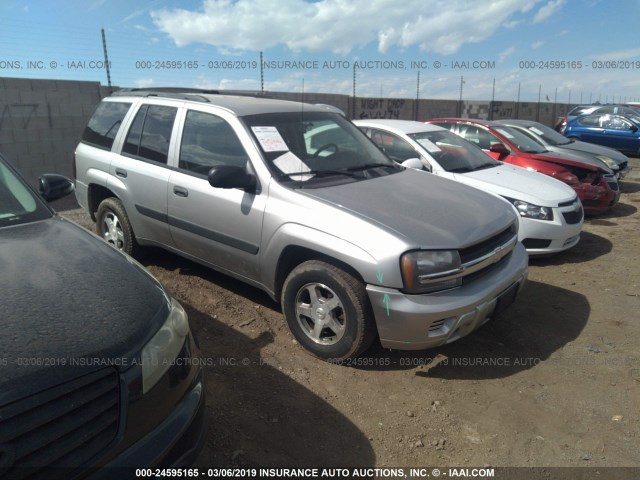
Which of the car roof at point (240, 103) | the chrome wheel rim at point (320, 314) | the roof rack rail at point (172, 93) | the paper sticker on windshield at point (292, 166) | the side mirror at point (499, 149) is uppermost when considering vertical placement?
the roof rack rail at point (172, 93)

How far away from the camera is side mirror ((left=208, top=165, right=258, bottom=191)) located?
334cm

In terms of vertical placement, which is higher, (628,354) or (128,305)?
(128,305)

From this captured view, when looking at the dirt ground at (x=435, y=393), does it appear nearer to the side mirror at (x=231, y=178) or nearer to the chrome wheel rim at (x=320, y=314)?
the chrome wheel rim at (x=320, y=314)

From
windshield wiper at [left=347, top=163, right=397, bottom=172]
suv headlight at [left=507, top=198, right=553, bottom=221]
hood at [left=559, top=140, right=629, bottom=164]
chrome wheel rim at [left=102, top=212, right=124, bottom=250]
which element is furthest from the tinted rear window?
hood at [left=559, top=140, right=629, bottom=164]

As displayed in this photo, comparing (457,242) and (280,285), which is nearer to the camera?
(457,242)

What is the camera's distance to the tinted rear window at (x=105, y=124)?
4844 mm

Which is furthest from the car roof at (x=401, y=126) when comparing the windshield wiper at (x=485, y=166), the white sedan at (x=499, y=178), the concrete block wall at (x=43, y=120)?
the concrete block wall at (x=43, y=120)

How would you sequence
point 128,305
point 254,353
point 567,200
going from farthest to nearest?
point 567,200
point 254,353
point 128,305

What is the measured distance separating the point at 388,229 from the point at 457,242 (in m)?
0.46

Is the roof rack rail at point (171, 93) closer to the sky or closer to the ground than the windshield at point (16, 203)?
closer to the sky

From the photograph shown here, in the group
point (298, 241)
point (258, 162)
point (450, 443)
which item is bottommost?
point (450, 443)

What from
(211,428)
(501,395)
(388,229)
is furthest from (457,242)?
(211,428)

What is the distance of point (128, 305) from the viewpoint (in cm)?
203

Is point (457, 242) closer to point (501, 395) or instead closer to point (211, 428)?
point (501, 395)
